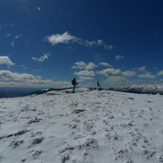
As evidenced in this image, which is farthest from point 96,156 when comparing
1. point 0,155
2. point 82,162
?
point 0,155

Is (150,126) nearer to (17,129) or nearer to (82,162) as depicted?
(82,162)

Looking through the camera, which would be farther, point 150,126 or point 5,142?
point 150,126

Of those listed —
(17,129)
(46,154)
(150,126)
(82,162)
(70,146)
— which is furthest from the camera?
(150,126)

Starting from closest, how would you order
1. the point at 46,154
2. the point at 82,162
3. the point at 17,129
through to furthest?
the point at 82,162 < the point at 46,154 < the point at 17,129

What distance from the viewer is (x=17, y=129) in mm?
5938

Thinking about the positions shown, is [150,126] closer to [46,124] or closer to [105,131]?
[105,131]

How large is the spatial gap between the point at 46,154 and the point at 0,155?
178 cm

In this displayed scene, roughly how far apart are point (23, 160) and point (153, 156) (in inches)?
202

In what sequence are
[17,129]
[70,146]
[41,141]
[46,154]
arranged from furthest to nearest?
[17,129]
[41,141]
[70,146]
[46,154]

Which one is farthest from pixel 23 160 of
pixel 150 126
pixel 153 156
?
pixel 150 126

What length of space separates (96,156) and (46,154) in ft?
6.68

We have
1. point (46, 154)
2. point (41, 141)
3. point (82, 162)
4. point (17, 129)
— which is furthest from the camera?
point (17, 129)

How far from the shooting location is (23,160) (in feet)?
12.4

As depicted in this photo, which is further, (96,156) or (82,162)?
(96,156)
